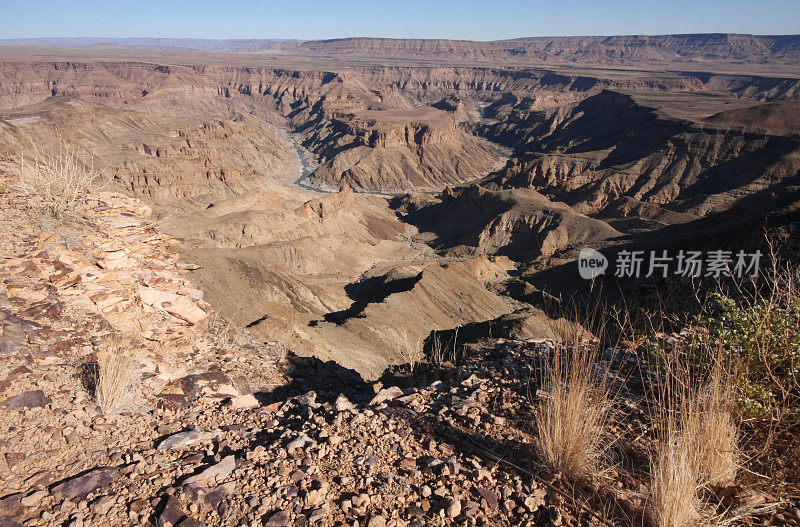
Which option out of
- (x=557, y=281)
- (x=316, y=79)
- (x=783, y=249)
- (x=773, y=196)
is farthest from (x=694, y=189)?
(x=316, y=79)

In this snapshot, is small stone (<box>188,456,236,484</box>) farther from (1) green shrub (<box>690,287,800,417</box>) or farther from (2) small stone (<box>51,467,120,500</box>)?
(1) green shrub (<box>690,287,800,417</box>)

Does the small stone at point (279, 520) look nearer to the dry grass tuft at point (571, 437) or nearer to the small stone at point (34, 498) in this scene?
the small stone at point (34, 498)

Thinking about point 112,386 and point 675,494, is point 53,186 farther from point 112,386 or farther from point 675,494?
point 675,494

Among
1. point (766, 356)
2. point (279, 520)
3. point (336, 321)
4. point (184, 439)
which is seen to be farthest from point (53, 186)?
point (336, 321)

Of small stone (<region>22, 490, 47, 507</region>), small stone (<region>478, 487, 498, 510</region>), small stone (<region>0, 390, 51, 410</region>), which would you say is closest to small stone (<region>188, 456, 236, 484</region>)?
small stone (<region>22, 490, 47, 507</region>)

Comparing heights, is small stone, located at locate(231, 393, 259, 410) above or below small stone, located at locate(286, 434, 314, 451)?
below
